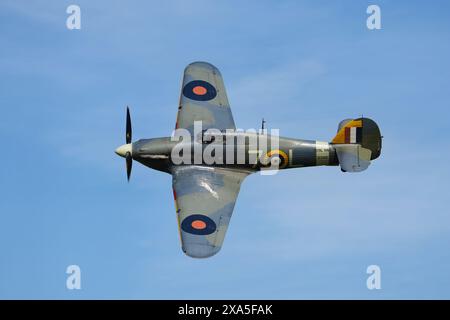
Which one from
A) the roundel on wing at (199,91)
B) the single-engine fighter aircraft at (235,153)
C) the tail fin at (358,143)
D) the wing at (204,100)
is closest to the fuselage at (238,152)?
the single-engine fighter aircraft at (235,153)

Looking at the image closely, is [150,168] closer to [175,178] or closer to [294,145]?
[175,178]

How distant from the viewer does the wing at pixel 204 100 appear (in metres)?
35.9

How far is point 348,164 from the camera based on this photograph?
34.6m

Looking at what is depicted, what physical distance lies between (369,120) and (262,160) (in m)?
3.92

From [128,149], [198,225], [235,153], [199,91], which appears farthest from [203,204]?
[199,91]

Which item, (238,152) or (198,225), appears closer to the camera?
(198,225)

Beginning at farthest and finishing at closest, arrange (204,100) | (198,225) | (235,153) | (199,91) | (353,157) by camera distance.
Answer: (199,91) < (204,100) < (353,157) < (235,153) < (198,225)

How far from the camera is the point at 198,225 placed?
32.0 meters

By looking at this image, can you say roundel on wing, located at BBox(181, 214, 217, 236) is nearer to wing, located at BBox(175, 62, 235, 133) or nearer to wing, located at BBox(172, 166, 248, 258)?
wing, located at BBox(172, 166, 248, 258)

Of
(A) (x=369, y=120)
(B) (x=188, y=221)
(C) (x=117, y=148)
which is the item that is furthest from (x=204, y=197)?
(A) (x=369, y=120)

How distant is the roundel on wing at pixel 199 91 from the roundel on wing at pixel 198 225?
5881 millimetres

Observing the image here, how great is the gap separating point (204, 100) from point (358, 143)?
19.2 ft

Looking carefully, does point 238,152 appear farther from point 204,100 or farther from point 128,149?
point 128,149
